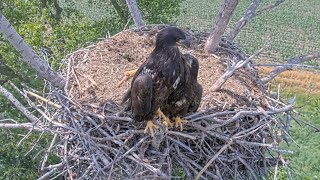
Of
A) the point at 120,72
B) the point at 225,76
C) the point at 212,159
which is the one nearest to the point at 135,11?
the point at 120,72

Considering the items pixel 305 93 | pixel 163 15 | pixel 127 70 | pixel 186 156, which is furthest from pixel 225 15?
pixel 305 93

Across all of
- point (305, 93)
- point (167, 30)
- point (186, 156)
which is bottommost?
point (305, 93)

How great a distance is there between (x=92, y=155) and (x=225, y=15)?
2.32 metres

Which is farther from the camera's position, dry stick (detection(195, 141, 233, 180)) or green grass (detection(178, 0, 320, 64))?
green grass (detection(178, 0, 320, 64))

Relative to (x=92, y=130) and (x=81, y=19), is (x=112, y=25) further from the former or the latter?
(x=92, y=130)

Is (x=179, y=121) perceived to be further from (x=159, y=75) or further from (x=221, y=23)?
(x=221, y=23)

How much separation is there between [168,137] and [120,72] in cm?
135

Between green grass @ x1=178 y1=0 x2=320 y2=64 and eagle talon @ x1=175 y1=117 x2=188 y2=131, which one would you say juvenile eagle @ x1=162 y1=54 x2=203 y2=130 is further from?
green grass @ x1=178 y1=0 x2=320 y2=64

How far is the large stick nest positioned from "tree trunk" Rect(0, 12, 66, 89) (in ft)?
0.63

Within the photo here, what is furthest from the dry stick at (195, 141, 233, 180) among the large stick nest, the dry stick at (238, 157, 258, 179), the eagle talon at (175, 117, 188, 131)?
the eagle talon at (175, 117, 188, 131)

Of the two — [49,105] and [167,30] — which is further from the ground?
[167,30]

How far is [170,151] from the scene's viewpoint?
175 inches

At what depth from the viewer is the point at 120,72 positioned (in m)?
5.46

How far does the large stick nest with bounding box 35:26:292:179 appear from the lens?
4301 mm
